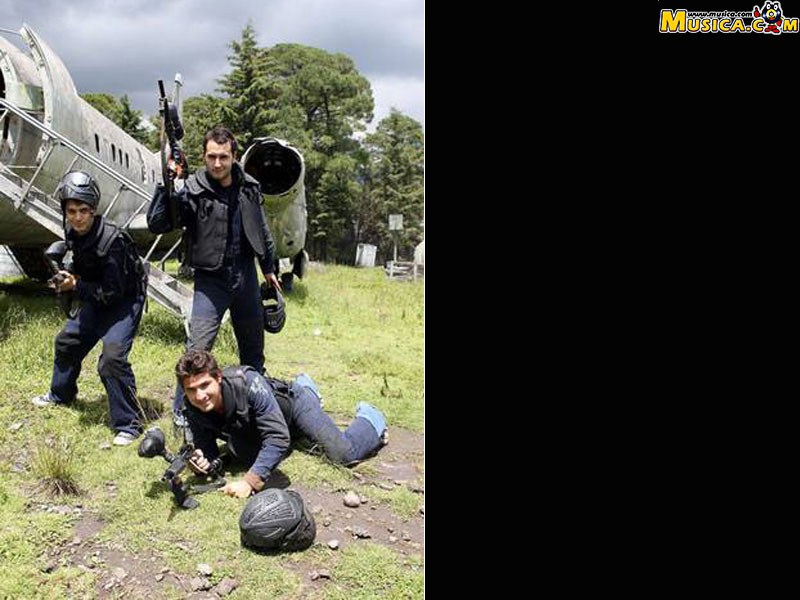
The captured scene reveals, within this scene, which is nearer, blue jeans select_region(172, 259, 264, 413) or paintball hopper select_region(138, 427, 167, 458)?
paintball hopper select_region(138, 427, 167, 458)

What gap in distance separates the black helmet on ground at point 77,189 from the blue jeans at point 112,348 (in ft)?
2.77

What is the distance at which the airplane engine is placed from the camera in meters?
11.3

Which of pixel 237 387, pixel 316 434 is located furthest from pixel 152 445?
pixel 316 434

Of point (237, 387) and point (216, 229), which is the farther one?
point (216, 229)

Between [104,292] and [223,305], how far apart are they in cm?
94

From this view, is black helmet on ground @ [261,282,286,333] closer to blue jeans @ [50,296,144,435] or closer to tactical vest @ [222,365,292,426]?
blue jeans @ [50,296,144,435]

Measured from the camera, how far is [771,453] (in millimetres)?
1204

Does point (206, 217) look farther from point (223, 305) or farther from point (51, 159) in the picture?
point (51, 159)

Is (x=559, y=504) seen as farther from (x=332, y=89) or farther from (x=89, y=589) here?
(x=332, y=89)

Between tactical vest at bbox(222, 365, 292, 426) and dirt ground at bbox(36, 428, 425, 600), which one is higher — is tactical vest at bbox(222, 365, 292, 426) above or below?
above

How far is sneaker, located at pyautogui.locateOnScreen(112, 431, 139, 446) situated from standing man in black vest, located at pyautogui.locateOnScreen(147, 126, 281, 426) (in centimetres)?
44

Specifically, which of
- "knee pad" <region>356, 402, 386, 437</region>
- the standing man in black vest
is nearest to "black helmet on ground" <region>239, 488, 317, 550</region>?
the standing man in black vest

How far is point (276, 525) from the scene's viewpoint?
329 centimetres

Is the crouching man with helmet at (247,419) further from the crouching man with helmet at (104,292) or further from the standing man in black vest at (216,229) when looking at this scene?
the crouching man with helmet at (104,292)
